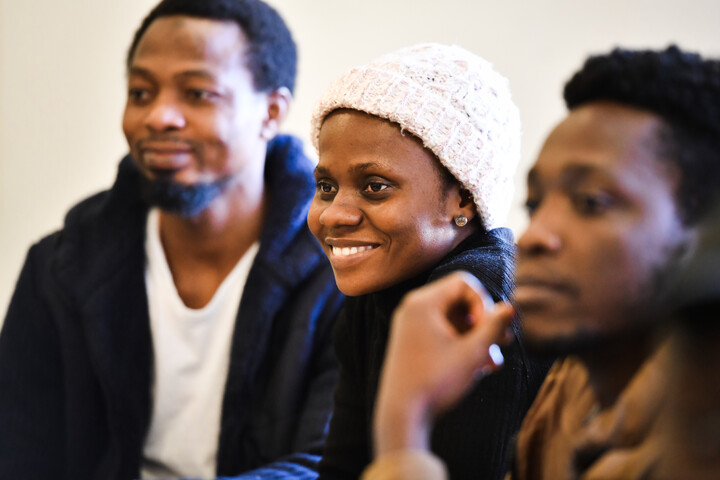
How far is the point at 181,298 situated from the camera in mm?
1680

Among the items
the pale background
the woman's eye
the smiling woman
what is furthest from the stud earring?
the pale background

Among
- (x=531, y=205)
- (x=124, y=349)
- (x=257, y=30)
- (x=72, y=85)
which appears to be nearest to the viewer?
(x=531, y=205)

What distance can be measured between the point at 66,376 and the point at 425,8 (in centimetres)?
115

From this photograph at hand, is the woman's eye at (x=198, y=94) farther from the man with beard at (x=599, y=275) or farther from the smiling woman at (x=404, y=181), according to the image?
the man with beard at (x=599, y=275)

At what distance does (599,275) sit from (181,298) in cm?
119

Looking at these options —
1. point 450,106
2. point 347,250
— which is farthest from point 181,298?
point 450,106

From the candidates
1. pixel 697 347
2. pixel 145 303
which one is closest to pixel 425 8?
pixel 145 303

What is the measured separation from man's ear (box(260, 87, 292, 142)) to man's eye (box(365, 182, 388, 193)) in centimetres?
75

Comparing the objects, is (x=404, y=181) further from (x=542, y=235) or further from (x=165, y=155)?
(x=165, y=155)

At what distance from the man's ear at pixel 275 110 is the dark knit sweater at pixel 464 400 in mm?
635

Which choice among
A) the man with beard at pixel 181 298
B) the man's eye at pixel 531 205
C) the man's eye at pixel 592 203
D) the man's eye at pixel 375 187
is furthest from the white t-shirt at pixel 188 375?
the man's eye at pixel 592 203

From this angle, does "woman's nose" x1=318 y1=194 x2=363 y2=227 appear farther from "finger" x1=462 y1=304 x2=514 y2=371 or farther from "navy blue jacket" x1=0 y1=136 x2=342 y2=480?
"navy blue jacket" x1=0 y1=136 x2=342 y2=480

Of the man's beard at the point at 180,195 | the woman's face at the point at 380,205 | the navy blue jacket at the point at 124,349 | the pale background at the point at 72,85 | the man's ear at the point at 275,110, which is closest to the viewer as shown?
the woman's face at the point at 380,205

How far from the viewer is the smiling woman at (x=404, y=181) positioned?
41.1 inches
